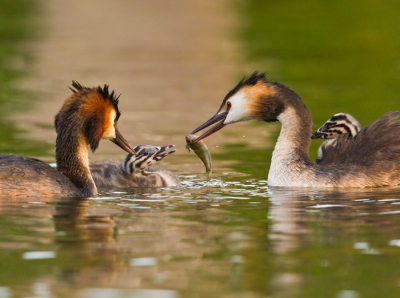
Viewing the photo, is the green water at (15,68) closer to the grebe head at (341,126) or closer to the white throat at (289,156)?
the white throat at (289,156)

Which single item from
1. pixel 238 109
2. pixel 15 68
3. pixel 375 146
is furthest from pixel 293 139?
pixel 15 68

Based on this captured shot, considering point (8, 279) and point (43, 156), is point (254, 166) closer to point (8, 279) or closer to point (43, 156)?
point (43, 156)

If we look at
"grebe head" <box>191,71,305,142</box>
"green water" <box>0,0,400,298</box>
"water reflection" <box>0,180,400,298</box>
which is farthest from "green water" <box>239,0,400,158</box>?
"water reflection" <box>0,180,400,298</box>

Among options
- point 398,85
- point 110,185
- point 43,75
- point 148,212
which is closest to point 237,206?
point 148,212

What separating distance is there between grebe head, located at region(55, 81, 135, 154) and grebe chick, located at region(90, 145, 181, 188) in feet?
3.99

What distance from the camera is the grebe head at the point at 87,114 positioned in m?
11.7

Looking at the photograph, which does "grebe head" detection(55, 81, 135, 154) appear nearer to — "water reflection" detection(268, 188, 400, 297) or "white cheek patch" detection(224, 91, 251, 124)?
"white cheek patch" detection(224, 91, 251, 124)

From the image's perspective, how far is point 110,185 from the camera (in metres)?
13.0

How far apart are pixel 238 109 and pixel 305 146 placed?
93 cm

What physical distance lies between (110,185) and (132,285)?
5.36 metres

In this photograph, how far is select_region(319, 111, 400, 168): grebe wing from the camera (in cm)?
1252

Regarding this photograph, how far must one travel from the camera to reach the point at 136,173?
1310cm

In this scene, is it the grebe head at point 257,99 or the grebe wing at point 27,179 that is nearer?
the grebe wing at point 27,179

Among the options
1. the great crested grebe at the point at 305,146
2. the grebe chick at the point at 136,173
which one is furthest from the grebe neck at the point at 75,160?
the great crested grebe at the point at 305,146
